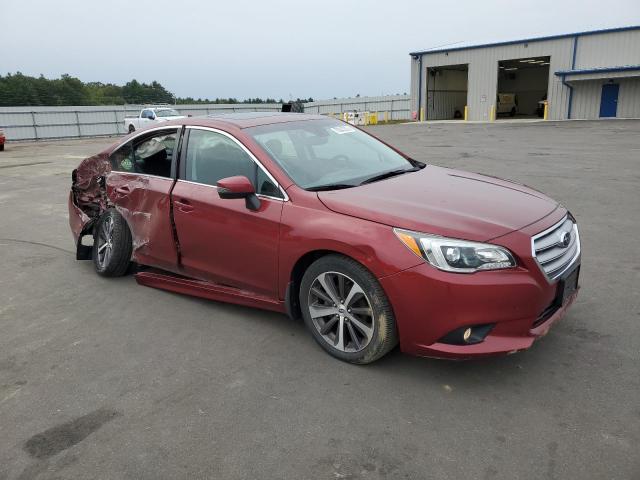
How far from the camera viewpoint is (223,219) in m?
4.01

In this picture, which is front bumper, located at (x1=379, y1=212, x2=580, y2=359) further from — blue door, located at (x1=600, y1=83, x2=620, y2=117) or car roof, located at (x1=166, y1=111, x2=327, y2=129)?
blue door, located at (x1=600, y1=83, x2=620, y2=117)

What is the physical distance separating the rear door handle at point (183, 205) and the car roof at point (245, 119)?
2.20 ft

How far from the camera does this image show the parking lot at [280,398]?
256 centimetres

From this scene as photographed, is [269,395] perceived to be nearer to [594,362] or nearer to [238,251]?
[238,251]

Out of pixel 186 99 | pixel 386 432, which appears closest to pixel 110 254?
pixel 386 432

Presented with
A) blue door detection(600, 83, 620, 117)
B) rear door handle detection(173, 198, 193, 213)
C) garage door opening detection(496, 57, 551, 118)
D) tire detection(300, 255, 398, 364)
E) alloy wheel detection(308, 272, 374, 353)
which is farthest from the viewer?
garage door opening detection(496, 57, 551, 118)

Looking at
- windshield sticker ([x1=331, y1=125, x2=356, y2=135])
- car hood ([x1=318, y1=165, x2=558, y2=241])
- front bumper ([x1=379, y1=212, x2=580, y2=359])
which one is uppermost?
windshield sticker ([x1=331, y1=125, x2=356, y2=135])

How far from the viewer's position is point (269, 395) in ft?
10.4

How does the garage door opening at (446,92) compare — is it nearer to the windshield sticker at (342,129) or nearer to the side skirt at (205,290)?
the windshield sticker at (342,129)

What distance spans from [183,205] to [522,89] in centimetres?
5020

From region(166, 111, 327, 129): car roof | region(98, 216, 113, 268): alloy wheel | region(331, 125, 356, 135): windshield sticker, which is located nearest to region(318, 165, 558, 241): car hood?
region(331, 125, 356, 135): windshield sticker

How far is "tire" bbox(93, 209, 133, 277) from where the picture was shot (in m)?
5.12

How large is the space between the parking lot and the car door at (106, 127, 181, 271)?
470 millimetres

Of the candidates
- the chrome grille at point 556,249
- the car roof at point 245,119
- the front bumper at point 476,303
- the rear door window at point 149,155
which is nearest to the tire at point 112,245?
the rear door window at point 149,155
